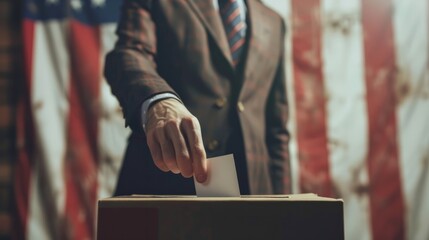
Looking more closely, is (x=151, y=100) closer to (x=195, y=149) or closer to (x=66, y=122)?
(x=195, y=149)

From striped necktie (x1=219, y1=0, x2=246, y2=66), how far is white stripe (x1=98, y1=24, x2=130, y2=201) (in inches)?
16.4

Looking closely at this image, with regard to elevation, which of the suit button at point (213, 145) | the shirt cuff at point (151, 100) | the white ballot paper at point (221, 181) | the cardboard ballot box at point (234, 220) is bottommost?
the cardboard ballot box at point (234, 220)

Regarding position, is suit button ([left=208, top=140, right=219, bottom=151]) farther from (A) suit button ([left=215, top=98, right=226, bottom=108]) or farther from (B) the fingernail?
(B) the fingernail

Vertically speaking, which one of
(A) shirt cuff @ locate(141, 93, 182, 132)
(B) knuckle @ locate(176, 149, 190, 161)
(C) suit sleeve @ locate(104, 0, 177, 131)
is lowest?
(B) knuckle @ locate(176, 149, 190, 161)

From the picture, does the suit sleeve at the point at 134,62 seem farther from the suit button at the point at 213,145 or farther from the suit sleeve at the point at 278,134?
the suit sleeve at the point at 278,134

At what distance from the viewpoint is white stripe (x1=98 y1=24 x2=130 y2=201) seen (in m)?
1.64

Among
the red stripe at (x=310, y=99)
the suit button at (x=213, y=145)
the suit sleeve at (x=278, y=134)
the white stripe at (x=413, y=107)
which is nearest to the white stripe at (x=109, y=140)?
the suit button at (x=213, y=145)

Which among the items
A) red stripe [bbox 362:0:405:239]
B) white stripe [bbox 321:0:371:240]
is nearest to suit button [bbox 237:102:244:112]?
white stripe [bbox 321:0:371:240]

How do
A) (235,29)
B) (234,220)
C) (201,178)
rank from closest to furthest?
(234,220), (201,178), (235,29)

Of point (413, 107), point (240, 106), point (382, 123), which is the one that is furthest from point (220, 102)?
point (413, 107)

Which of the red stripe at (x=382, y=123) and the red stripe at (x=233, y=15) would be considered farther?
the red stripe at (x=382, y=123)

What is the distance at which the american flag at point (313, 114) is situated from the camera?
1.63m

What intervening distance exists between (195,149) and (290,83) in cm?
94

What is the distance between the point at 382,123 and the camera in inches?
65.9
